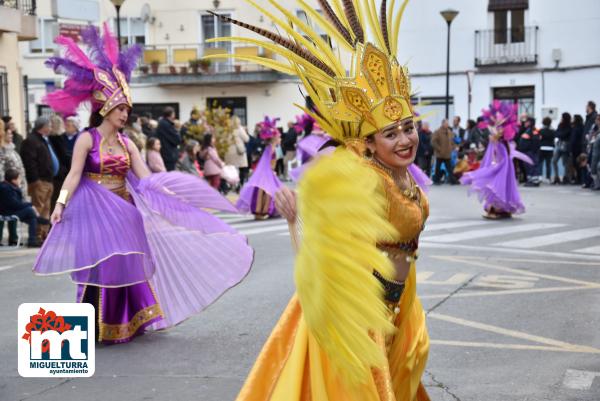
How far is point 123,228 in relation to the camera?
689 cm

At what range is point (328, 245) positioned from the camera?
2.99m

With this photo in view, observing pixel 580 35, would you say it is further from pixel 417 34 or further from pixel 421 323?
pixel 421 323

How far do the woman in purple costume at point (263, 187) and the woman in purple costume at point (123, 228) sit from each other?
332 inches

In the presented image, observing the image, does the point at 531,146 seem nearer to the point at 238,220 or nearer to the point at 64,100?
the point at 238,220

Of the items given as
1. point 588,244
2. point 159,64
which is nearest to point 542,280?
point 588,244

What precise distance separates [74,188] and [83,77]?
85 centimetres

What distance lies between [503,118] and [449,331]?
8.88 m

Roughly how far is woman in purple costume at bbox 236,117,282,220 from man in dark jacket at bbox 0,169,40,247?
4.12m

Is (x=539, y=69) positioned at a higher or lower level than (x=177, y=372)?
higher

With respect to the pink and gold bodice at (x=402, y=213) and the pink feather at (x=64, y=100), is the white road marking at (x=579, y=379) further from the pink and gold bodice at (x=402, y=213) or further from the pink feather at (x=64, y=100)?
the pink feather at (x=64, y=100)

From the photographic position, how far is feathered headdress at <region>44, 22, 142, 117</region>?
7078 millimetres

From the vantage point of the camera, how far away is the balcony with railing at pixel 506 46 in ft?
113

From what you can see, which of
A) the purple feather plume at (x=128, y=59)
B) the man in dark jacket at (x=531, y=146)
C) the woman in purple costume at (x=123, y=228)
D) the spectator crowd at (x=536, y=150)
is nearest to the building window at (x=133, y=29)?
the spectator crowd at (x=536, y=150)

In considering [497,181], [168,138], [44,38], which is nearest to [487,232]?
[497,181]
